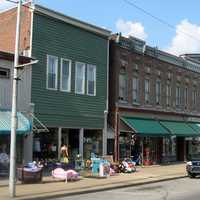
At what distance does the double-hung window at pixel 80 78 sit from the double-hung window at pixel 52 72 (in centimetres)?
202

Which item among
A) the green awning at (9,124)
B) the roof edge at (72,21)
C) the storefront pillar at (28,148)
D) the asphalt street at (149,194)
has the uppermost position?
the roof edge at (72,21)

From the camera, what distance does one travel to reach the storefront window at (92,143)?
32719mm

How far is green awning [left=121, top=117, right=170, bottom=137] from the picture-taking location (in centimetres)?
3525

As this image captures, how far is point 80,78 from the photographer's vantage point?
31.7 metres

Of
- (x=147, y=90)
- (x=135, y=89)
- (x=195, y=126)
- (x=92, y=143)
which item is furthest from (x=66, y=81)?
(x=195, y=126)

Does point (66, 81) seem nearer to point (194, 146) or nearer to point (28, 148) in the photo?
point (28, 148)

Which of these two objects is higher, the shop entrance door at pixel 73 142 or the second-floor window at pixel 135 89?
the second-floor window at pixel 135 89

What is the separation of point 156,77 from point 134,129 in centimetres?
707

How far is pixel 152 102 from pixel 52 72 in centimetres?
1250

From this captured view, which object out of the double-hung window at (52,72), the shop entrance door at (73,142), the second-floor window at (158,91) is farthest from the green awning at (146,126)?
the double-hung window at (52,72)

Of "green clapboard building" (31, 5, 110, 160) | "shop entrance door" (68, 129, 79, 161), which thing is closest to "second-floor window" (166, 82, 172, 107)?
"green clapboard building" (31, 5, 110, 160)

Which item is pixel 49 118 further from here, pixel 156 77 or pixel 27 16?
pixel 156 77

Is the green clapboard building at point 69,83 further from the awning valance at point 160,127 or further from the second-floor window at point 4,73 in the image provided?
the awning valance at point 160,127

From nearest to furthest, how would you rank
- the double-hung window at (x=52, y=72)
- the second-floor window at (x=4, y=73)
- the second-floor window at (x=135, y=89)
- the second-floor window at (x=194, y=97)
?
1. the second-floor window at (x=4, y=73)
2. the double-hung window at (x=52, y=72)
3. the second-floor window at (x=135, y=89)
4. the second-floor window at (x=194, y=97)
